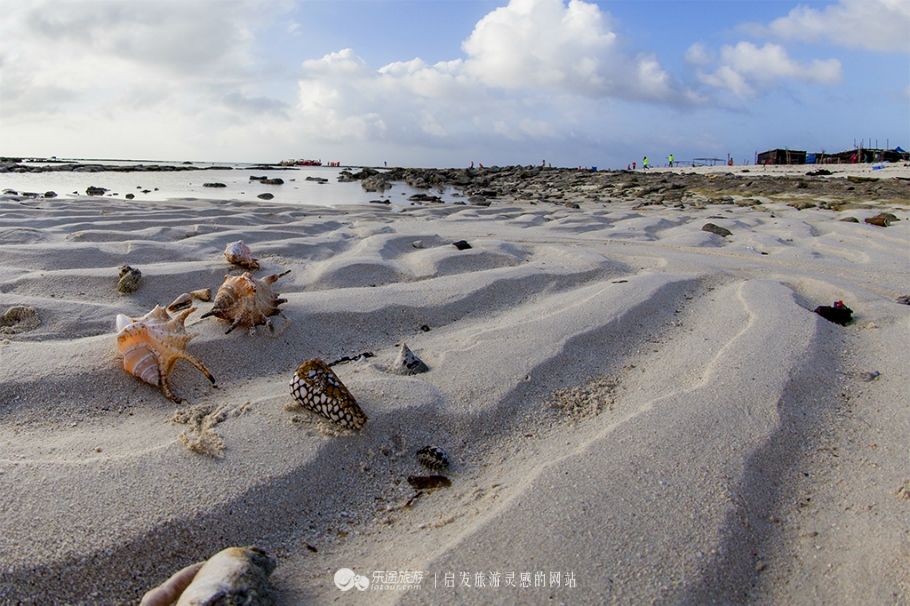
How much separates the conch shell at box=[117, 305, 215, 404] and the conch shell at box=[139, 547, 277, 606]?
859mm

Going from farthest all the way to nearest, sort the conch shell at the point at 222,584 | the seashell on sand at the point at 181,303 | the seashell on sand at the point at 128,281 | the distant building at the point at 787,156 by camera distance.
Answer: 1. the distant building at the point at 787,156
2. the seashell on sand at the point at 128,281
3. the seashell on sand at the point at 181,303
4. the conch shell at the point at 222,584

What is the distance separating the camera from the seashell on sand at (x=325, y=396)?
1.79 m

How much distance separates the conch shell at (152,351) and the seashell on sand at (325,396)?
1.27 ft

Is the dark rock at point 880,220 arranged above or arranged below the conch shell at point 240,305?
above

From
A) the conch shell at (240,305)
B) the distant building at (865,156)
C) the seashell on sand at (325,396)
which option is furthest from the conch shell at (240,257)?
the distant building at (865,156)

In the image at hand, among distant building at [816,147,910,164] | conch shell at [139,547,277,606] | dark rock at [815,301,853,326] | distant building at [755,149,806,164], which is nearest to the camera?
conch shell at [139,547,277,606]

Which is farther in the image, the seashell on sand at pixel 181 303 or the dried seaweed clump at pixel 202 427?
the seashell on sand at pixel 181 303

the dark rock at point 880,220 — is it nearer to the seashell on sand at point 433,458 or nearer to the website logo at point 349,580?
the seashell on sand at point 433,458

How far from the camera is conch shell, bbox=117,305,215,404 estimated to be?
78.7 inches

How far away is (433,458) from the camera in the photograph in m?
1.73

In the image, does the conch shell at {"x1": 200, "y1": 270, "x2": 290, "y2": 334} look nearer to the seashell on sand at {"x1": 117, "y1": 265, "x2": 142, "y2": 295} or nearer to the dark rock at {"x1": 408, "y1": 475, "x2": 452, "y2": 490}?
the seashell on sand at {"x1": 117, "y1": 265, "x2": 142, "y2": 295}

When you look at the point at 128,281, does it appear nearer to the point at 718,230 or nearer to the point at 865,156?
the point at 718,230

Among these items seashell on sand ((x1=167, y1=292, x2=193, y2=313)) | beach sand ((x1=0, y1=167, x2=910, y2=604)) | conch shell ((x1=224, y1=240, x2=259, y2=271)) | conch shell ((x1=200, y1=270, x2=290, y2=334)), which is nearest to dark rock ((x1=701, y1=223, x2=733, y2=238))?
beach sand ((x1=0, y1=167, x2=910, y2=604))

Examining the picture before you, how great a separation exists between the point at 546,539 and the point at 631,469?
1.24ft
